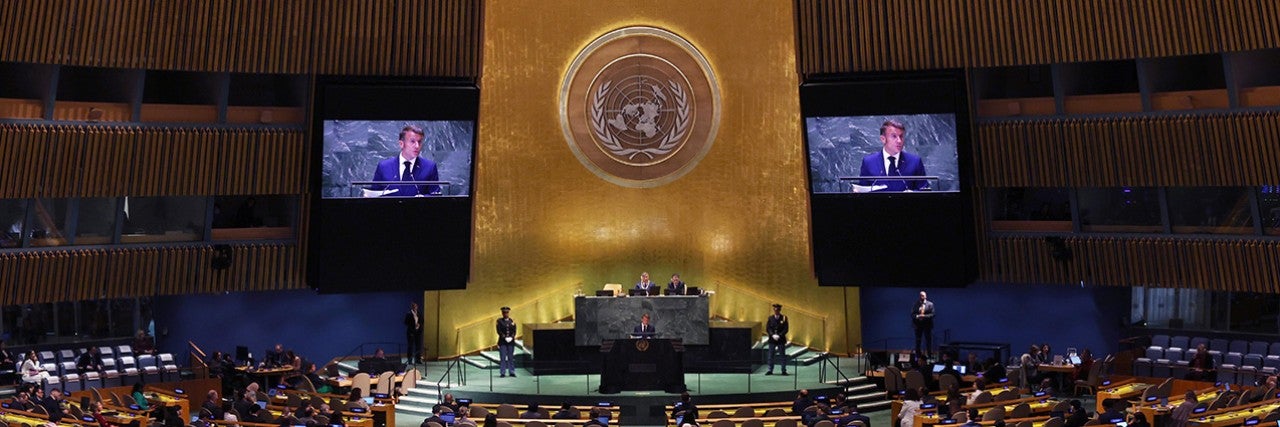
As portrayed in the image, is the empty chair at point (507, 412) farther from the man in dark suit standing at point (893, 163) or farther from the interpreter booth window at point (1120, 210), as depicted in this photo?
the interpreter booth window at point (1120, 210)

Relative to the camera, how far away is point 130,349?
2512 centimetres

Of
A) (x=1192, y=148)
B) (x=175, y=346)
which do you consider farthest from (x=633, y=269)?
(x=1192, y=148)

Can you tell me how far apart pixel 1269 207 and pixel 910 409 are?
279 inches

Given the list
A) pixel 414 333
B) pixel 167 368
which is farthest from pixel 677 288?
pixel 167 368

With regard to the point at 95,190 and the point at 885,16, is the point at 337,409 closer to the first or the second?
the point at 95,190

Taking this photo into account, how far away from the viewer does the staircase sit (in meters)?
23.4

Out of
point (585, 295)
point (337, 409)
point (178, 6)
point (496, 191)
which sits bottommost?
point (337, 409)

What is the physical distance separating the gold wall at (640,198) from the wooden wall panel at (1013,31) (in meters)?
1.91

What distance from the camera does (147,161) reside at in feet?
76.9

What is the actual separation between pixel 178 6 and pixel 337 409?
6.52m

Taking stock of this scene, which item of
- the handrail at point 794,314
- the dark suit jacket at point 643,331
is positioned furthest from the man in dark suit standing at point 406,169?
the handrail at point 794,314

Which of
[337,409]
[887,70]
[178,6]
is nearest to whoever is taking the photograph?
[337,409]

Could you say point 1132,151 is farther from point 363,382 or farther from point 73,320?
point 73,320

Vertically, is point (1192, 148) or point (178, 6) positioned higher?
point (178, 6)
